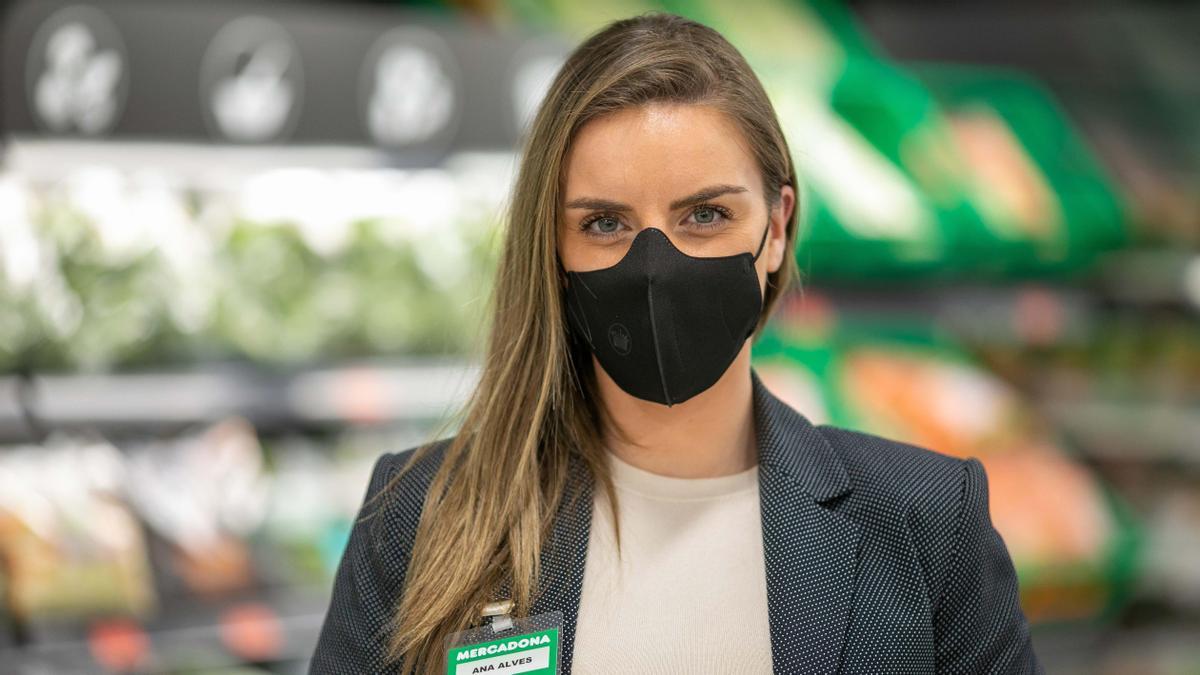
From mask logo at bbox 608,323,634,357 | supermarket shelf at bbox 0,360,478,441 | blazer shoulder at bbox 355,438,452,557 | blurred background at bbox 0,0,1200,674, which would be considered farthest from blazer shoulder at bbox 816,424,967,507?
supermarket shelf at bbox 0,360,478,441

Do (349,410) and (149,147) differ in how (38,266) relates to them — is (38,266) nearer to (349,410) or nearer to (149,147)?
(149,147)

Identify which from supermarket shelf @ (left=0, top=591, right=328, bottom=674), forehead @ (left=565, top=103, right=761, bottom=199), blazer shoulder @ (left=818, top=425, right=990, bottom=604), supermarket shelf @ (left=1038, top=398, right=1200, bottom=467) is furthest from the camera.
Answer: supermarket shelf @ (left=1038, top=398, right=1200, bottom=467)

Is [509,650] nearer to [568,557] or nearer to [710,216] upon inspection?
[568,557]

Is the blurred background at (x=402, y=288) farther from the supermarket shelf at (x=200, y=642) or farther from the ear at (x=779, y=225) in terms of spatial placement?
the ear at (x=779, y=225)

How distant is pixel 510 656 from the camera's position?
168 cm

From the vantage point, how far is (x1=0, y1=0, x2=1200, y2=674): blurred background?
3.21 metres

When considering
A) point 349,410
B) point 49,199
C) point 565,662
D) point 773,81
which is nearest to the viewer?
point 565,662

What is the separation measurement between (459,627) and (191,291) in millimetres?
1943

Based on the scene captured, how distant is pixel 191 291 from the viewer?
11.0 feet

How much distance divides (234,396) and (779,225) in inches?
77.2

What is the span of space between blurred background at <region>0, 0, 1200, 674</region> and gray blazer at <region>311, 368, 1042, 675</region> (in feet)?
2.62

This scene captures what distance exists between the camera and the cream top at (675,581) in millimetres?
1675

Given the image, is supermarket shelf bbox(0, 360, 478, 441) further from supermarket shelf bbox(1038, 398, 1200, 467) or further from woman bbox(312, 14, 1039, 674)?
supermarket shelf bbox(1038, 398, 1200, 467)

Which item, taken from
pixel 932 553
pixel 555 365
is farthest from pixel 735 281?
pixel 932 553
